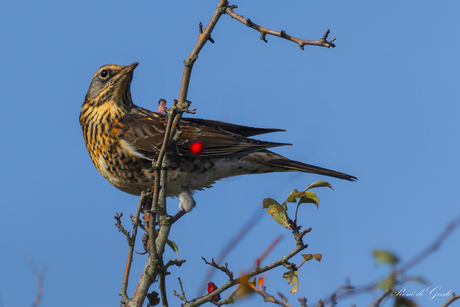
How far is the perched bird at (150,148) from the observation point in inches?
233

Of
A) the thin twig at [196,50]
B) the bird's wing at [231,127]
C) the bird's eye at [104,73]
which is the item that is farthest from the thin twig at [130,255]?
the bird's eye at [104,73]

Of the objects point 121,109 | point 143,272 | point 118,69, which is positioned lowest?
point 143,272

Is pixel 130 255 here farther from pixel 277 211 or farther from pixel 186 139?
pixel 186 139

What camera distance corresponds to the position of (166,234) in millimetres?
3953

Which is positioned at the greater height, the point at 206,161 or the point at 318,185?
the point at 206,161

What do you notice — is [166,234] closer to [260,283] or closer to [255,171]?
[260,283]

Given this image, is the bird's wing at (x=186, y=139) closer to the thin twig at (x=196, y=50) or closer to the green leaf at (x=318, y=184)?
the green leaf at (x=318, y=184)

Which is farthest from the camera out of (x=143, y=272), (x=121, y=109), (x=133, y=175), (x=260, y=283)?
(x=121, y=109)

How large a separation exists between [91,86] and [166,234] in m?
3.55

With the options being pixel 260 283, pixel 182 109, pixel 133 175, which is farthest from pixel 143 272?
pixel 133 175

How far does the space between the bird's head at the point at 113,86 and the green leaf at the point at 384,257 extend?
197 inches

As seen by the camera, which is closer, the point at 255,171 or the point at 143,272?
the point at 143,272

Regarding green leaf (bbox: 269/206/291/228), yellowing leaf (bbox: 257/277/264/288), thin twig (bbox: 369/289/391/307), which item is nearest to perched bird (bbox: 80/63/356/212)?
green leaf (bbox: 269/206/291/228)

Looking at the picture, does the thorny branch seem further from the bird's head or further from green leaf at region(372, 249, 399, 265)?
the bird's head
